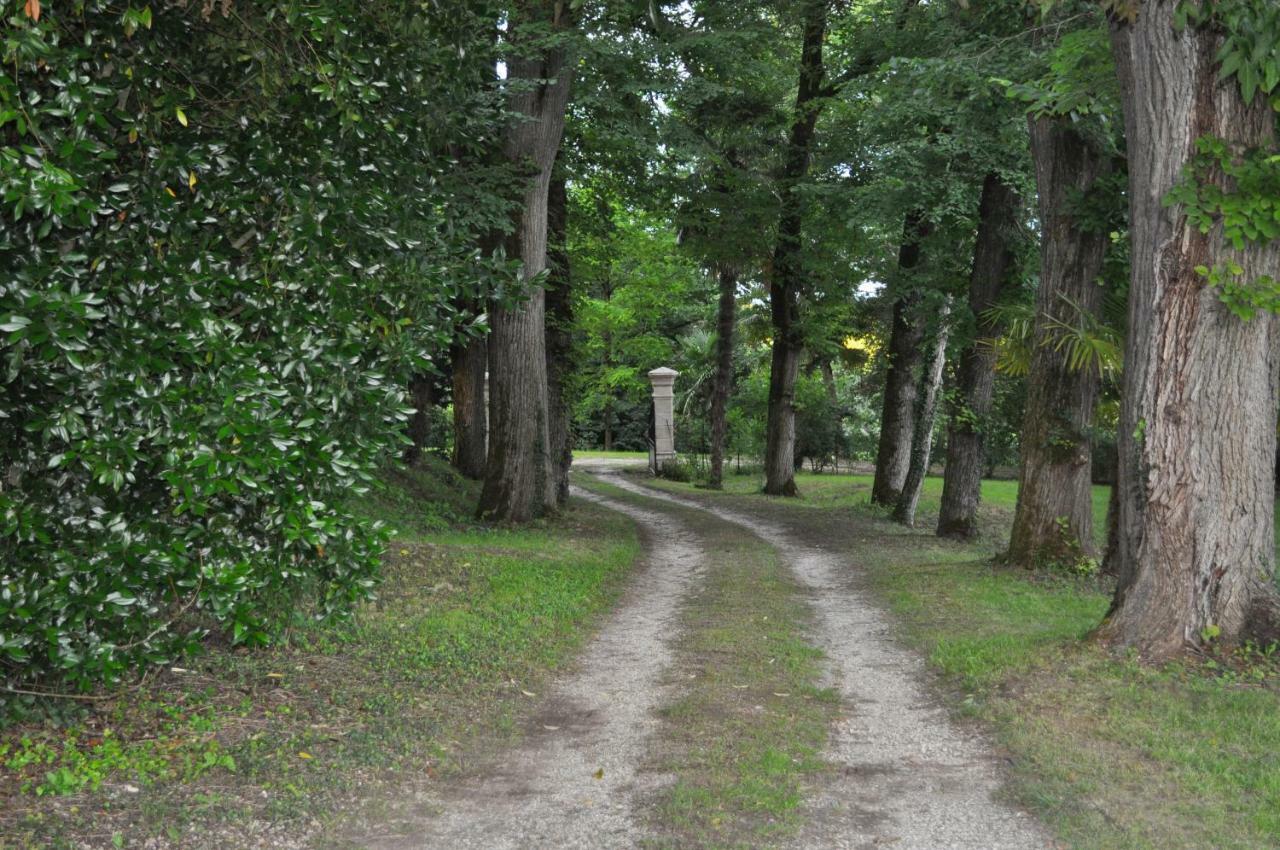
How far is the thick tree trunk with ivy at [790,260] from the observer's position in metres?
21.5

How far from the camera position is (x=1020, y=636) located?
9055 mm

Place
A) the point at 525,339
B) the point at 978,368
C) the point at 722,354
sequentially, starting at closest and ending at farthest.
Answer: the point at 525,339
the point at 978,368
the point at 722,354

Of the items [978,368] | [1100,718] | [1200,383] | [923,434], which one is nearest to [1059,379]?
[978,368]

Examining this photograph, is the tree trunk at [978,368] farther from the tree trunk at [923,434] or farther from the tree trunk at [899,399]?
the tree trunk at [899,399]

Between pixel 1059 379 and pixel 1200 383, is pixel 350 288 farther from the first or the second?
pixel 1059 379

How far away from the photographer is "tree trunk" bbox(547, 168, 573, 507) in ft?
62.7

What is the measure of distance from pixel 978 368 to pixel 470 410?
36.7 feet

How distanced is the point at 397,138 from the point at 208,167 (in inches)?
52.7

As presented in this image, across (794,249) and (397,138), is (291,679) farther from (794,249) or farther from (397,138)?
(794,249)

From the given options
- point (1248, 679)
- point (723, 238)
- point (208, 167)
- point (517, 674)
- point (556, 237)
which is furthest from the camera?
point (723, 238)

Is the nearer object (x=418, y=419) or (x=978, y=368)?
(x=978, y=368)

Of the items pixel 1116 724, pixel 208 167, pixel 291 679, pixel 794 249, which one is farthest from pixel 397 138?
pixel 794 249

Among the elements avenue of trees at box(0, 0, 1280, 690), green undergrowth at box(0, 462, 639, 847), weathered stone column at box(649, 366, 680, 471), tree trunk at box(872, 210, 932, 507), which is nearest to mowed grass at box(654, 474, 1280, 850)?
avenue of trees at box(0, 0, 1280, 690)

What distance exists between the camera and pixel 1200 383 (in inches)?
298
